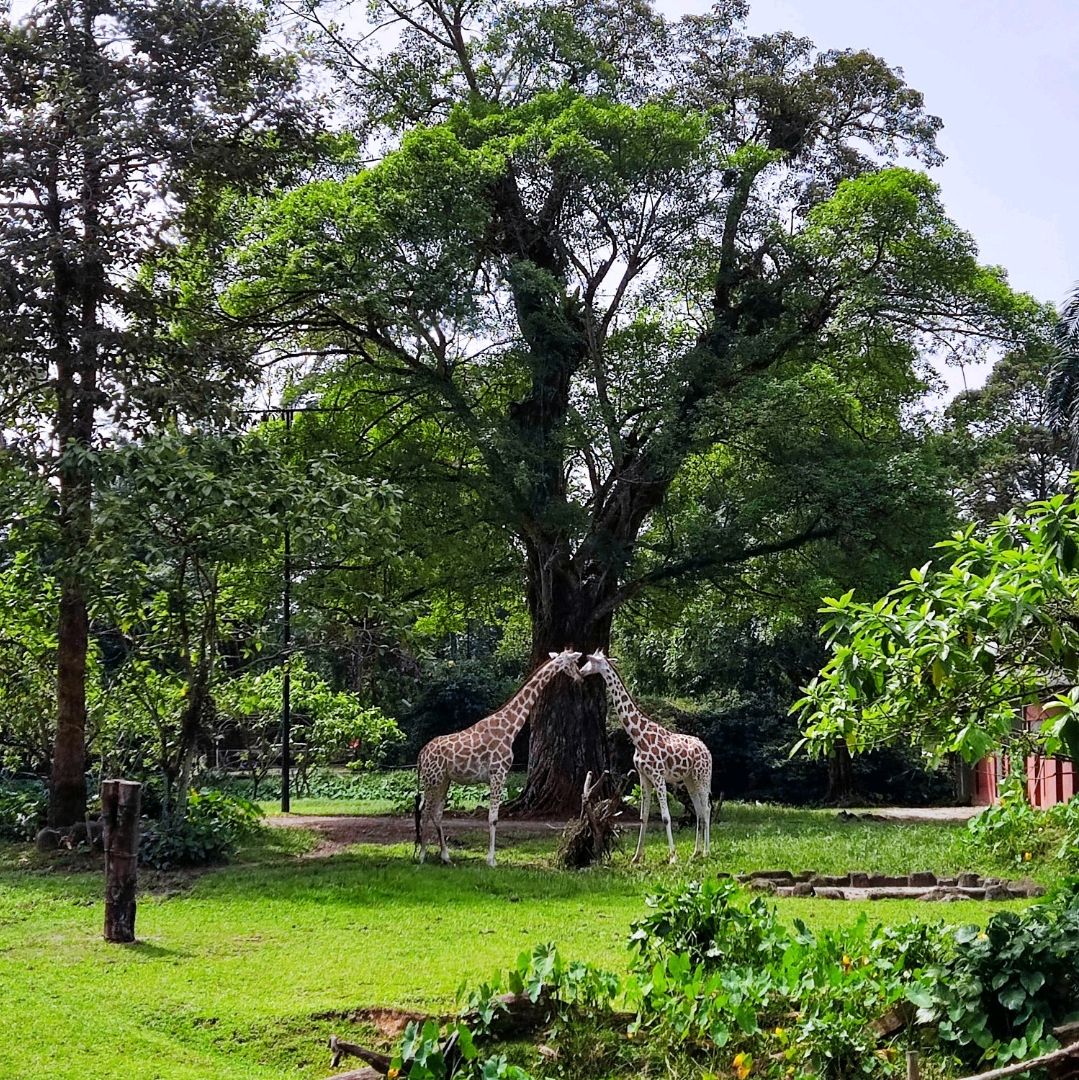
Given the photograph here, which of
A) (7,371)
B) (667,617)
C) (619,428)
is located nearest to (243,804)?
(7,371)

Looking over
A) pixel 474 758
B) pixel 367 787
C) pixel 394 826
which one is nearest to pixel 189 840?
pixel 474 758

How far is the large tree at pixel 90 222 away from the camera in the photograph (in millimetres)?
15938

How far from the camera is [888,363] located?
23.0m

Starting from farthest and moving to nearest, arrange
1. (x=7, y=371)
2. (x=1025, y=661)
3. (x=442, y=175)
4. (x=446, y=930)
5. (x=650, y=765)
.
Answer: (x=442, y=175), (x=7, y=371), (x=650, y=765), (x=446, y=930), (x=1025, y=661)

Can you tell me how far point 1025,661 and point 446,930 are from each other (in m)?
5.99

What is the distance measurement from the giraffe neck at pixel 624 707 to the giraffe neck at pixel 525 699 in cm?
68

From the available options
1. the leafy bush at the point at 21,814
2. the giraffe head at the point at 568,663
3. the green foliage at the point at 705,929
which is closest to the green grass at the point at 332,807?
the leafy bush at the point at 21,814

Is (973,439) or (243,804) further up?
(973,439)

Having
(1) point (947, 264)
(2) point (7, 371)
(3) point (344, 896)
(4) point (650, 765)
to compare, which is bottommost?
(3) point (344, 896)

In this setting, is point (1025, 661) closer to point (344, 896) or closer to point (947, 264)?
point (344, 896)

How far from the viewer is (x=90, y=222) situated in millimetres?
16391

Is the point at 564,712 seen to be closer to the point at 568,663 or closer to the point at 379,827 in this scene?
the point at 379,827

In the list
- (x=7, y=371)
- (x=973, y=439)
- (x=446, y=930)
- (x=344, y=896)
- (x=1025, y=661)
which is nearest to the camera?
(x=1025, y=661)

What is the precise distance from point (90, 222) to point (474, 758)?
8.53 meters
